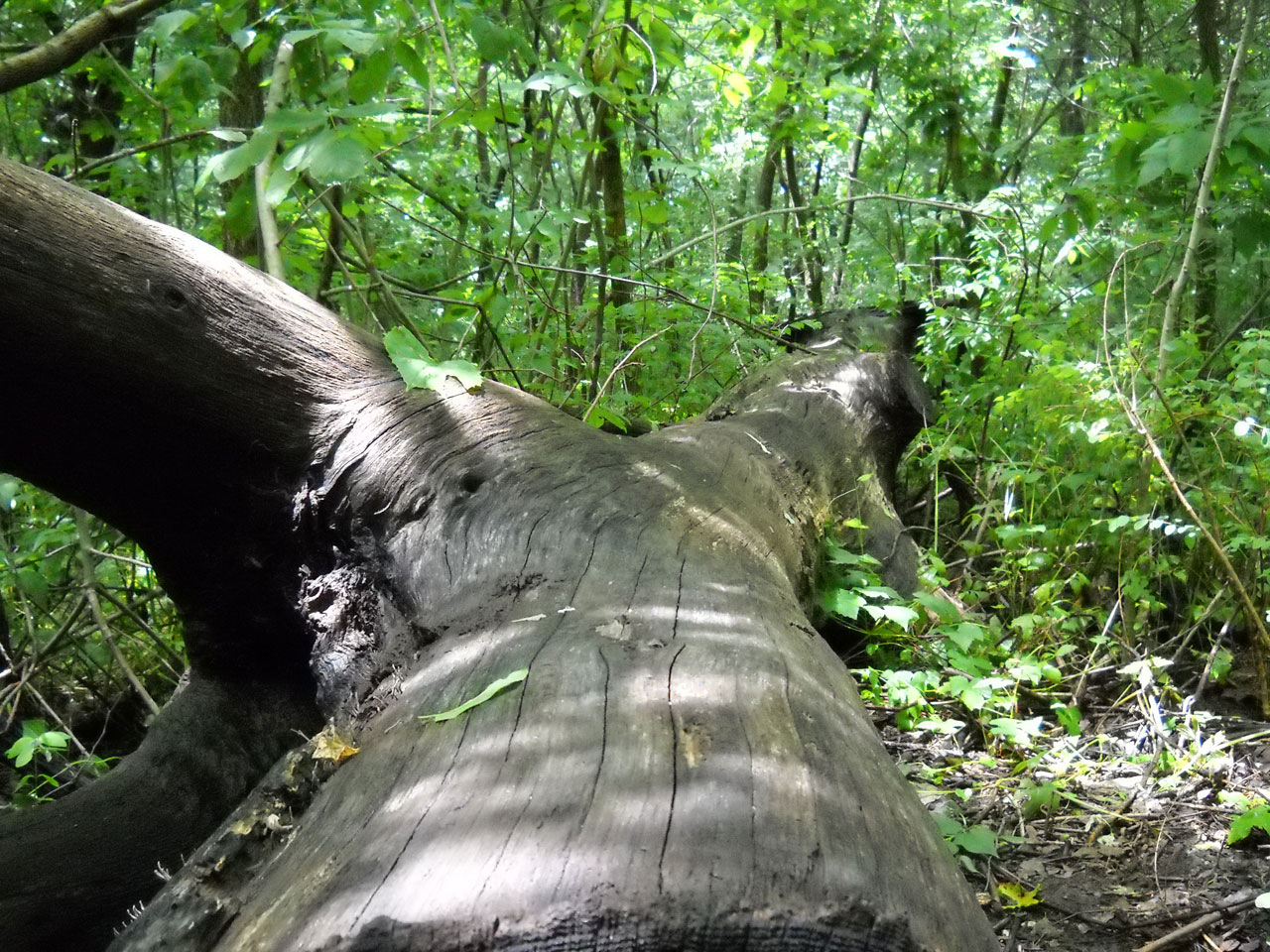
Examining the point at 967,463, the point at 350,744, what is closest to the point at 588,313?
the point at 967,463

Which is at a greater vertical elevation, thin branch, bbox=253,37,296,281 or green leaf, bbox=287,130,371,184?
thin branch, bbox=253,37,296,281

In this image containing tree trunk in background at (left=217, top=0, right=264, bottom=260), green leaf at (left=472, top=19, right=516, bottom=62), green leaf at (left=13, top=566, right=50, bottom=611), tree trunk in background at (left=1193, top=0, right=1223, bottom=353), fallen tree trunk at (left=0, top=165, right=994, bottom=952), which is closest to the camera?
fallen tree trunk at (left=0, top=165, right=994, bottom=952)

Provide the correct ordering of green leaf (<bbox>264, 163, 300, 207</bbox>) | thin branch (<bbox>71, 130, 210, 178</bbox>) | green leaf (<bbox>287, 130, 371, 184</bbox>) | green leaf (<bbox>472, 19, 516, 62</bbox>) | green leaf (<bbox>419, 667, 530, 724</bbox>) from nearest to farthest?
green leaf (<bbox>419, 667, 530, 724</bbox>) < green leaf (<bbox>287, 130, 371, 184</bbox>) < green leaf (<bbox>264, 163, 300, 207</bbox>) < green leaf (<bbox>472, 19, 516, 62</bbox>) < thin branch (<bbox>71, 130, 210, 178</bbox>)

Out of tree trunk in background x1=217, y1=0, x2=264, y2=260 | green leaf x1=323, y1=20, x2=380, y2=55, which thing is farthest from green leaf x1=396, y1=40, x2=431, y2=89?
tree trunk in background x1=217, y1=0, x2=264, y2=260

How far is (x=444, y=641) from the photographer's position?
6.09 feet

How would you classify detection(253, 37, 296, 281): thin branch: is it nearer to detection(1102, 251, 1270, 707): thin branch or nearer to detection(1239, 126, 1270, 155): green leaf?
detection(1102, 251, 1270, 707): thin branch

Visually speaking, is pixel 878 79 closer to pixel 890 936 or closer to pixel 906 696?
pixel 906 696

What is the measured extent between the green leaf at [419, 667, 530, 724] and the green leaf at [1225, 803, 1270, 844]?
1877 mm

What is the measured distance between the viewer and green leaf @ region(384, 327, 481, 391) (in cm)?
224

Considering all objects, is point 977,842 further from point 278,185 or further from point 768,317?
point 768,317

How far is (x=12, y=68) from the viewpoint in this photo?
2.41 meters

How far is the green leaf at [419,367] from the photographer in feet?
7.36

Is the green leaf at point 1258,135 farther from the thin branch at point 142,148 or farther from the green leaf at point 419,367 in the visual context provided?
the thin branch at point 142,148

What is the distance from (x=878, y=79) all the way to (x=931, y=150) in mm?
1099
